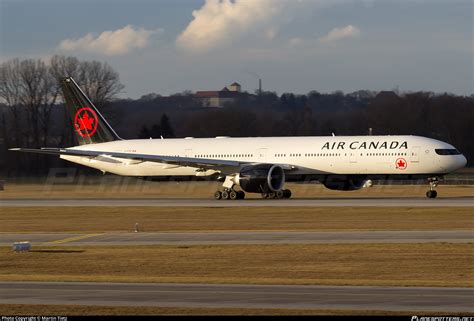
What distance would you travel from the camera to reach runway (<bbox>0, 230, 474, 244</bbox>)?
3828 centimetres

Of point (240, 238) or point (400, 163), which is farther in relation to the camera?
point (400, 163)

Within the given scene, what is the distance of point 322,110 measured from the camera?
16638 cm

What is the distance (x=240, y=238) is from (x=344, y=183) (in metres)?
26.2

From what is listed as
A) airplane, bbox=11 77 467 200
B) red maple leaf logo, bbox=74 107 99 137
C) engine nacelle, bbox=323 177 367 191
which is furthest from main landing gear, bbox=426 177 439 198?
red maple leaf logo, bbox=74 107 99 137

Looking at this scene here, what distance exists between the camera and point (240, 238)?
40.2 metres

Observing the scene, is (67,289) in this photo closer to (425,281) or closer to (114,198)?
(425,281)

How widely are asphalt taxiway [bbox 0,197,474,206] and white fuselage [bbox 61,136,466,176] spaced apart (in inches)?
89.8

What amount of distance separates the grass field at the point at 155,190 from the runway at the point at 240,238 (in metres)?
27.6

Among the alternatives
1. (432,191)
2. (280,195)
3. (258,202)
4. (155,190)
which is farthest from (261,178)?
(155,190)

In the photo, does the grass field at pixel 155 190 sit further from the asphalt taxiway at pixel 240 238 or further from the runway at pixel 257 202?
the asphalt taxiway at pixel 240 238

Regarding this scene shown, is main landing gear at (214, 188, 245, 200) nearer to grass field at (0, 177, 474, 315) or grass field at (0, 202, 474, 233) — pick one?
grass field at (0, 202, 474, 233)

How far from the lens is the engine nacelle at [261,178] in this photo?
6269 centimetres

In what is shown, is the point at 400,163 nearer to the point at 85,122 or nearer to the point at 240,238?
the point at 240,238

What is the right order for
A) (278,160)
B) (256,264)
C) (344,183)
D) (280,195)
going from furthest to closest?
(280,195) → (278,160) → (344,183) → (256,264)
